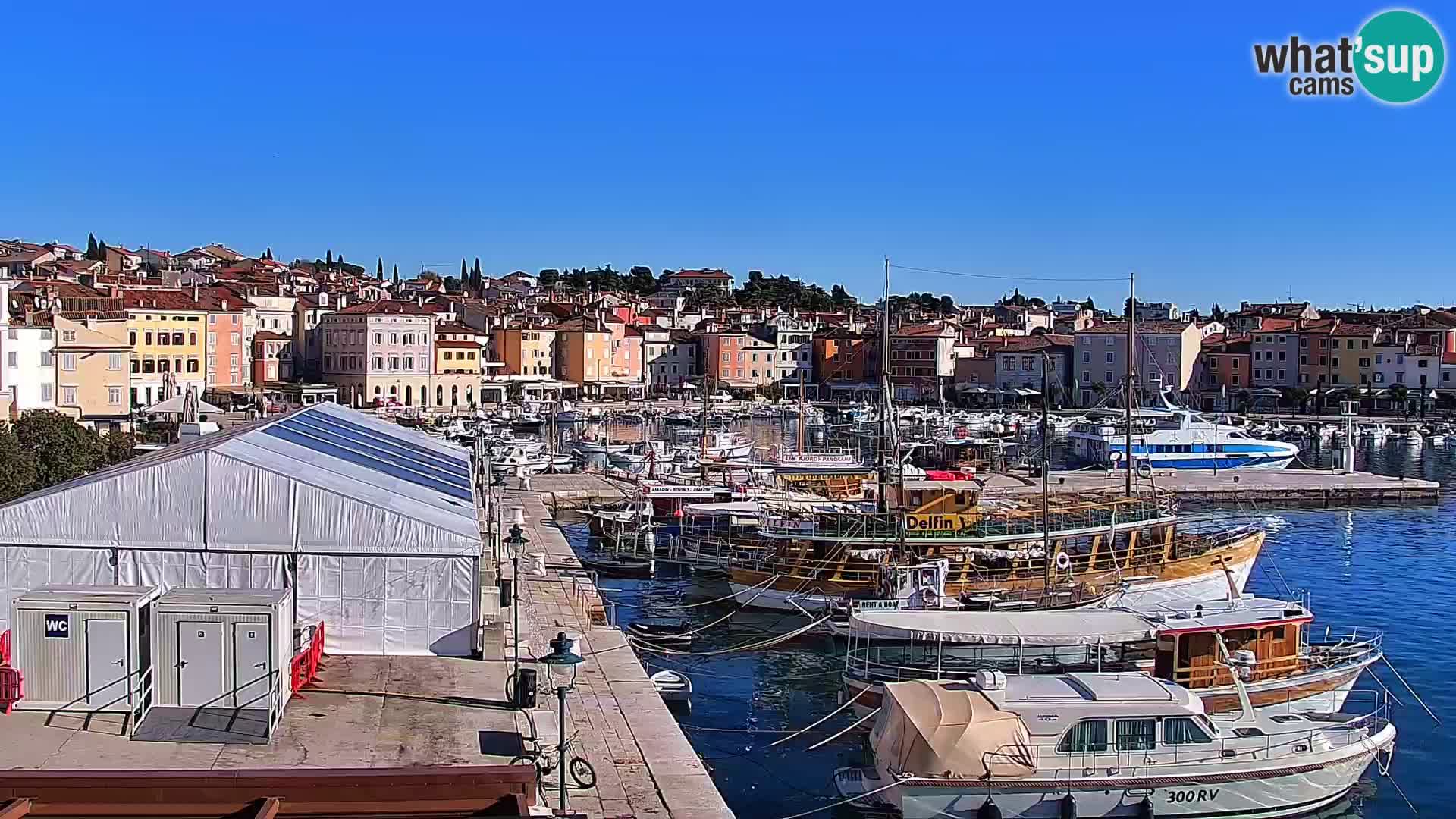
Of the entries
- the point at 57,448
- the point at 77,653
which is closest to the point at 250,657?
the point at 77,653

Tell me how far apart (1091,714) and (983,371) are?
89.4 m

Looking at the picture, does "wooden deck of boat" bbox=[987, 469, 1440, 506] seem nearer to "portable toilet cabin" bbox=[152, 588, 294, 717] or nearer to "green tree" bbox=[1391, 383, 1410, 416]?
"portable toilet cabin" bbox=[152, 588, 294, 717]

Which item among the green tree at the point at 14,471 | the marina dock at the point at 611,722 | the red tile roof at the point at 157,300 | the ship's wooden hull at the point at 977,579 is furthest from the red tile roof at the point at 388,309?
the marina dock at the point at 611,722

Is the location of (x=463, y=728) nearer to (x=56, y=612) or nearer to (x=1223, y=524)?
(x=56, y=612)

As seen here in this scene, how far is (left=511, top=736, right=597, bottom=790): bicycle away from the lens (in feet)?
39.8

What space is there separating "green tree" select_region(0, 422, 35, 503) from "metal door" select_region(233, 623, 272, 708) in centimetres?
1362

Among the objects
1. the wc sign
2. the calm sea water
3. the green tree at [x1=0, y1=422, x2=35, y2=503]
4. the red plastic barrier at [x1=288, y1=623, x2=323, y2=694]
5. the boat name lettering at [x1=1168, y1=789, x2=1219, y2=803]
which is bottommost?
the calm sea water

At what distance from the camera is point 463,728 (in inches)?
501

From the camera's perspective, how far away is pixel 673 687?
1969 centimetres

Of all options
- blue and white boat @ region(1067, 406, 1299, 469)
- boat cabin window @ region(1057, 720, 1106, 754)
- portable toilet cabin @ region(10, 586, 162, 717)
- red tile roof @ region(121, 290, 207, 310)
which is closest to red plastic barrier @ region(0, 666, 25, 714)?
portable toilet cabin @ region(10, 586, 162, 717)

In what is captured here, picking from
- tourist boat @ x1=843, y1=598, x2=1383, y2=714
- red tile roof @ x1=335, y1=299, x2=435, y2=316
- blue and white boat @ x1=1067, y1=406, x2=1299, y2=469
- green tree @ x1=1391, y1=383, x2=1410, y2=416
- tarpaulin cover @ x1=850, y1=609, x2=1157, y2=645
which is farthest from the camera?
green tree @ x1=1391, y1=383, x2=1410, y2=416

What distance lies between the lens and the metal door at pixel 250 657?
40.4ft

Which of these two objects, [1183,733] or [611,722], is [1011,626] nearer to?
[1183,733]

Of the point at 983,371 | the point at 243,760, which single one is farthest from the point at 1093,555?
the point at 983,371
